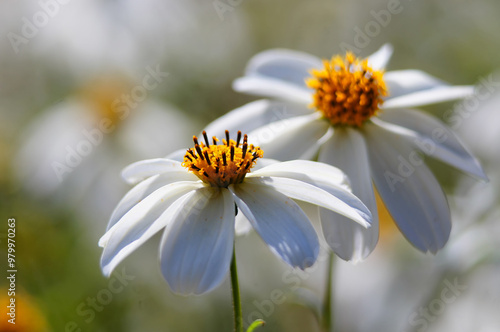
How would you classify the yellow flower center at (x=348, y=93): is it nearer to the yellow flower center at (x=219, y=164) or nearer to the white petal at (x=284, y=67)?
the white petal at (x=284, y=67)

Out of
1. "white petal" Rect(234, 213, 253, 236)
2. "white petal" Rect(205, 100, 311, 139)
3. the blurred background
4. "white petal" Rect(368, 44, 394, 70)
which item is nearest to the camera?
"white petal" Rect(234, 213, 253, 236)

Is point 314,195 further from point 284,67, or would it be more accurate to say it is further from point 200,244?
point 284,67

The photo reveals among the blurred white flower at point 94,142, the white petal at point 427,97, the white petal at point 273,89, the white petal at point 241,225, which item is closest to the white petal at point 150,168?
the white petal at point 241,225

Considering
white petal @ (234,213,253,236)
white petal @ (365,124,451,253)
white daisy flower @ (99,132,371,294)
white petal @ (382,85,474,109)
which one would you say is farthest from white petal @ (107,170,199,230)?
white petal @ (382,85,474,109)

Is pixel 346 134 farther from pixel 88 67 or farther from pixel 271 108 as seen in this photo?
pixel 88 67

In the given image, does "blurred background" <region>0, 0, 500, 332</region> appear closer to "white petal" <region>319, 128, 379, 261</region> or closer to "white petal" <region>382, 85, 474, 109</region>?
"white petal" <region>319, 128, 379, 261</region>

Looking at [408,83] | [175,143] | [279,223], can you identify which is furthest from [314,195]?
[175,143]
